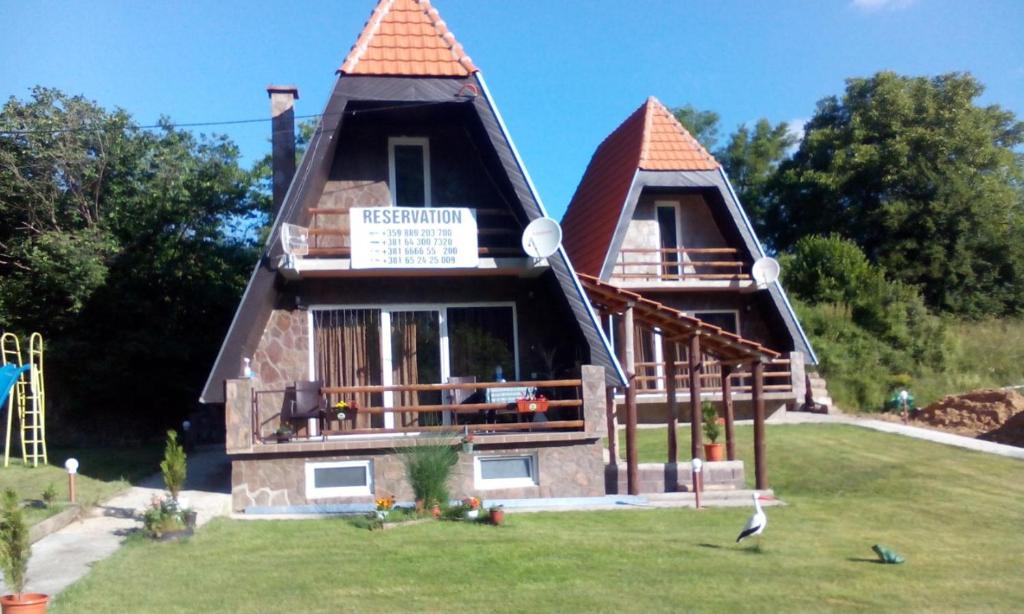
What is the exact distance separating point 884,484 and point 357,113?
413 inches

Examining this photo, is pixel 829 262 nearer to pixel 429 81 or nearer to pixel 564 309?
pixel 564 309

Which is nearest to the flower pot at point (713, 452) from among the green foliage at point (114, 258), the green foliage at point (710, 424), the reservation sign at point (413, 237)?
the green foliage at point (710, 424)

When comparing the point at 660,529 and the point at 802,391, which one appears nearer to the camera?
Result: the point at 660,529

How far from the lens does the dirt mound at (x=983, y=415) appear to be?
72.6ft

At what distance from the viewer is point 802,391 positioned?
25062 millimetres

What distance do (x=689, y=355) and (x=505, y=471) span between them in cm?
354

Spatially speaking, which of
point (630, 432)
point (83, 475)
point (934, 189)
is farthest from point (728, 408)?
point (934, 189)

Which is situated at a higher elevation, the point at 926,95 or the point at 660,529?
the point at 926,95

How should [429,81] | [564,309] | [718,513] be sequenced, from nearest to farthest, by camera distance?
[718,513] → [429,81] → [564,309]

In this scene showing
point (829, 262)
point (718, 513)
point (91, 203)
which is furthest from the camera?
point (829, 262)

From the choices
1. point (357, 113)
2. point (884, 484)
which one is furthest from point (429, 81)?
point (884, 484)

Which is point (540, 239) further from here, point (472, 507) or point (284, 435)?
point (284, 435)

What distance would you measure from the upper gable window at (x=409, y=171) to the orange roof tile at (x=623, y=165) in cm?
726

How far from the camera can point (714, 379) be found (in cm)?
2456
